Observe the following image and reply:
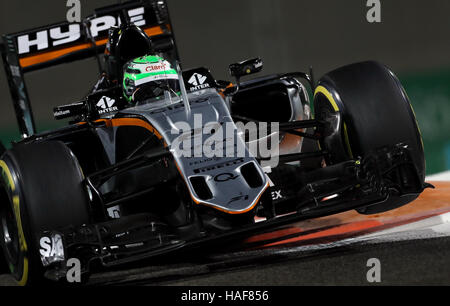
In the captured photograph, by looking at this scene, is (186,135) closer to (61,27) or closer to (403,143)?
(403,143)

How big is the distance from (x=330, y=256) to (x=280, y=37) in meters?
8.51

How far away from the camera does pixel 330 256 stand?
432cm

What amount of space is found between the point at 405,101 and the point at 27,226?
2.34 meters

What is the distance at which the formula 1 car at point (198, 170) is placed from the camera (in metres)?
4.19

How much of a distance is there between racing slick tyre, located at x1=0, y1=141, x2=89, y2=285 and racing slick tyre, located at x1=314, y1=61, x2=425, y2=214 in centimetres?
167

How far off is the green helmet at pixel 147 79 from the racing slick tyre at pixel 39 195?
1217 millimetres

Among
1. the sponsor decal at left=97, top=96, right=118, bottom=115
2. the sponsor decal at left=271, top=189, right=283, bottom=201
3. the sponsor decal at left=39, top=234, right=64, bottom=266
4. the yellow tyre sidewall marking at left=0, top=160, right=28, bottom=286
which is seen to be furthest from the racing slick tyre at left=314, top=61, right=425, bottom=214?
the yellow tyre sidewall marking at left=0, top=160, right=28, bottom=286

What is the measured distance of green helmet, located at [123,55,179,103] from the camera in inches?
224

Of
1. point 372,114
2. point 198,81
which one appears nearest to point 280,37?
point 198,81

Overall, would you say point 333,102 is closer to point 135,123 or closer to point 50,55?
point 135,123
